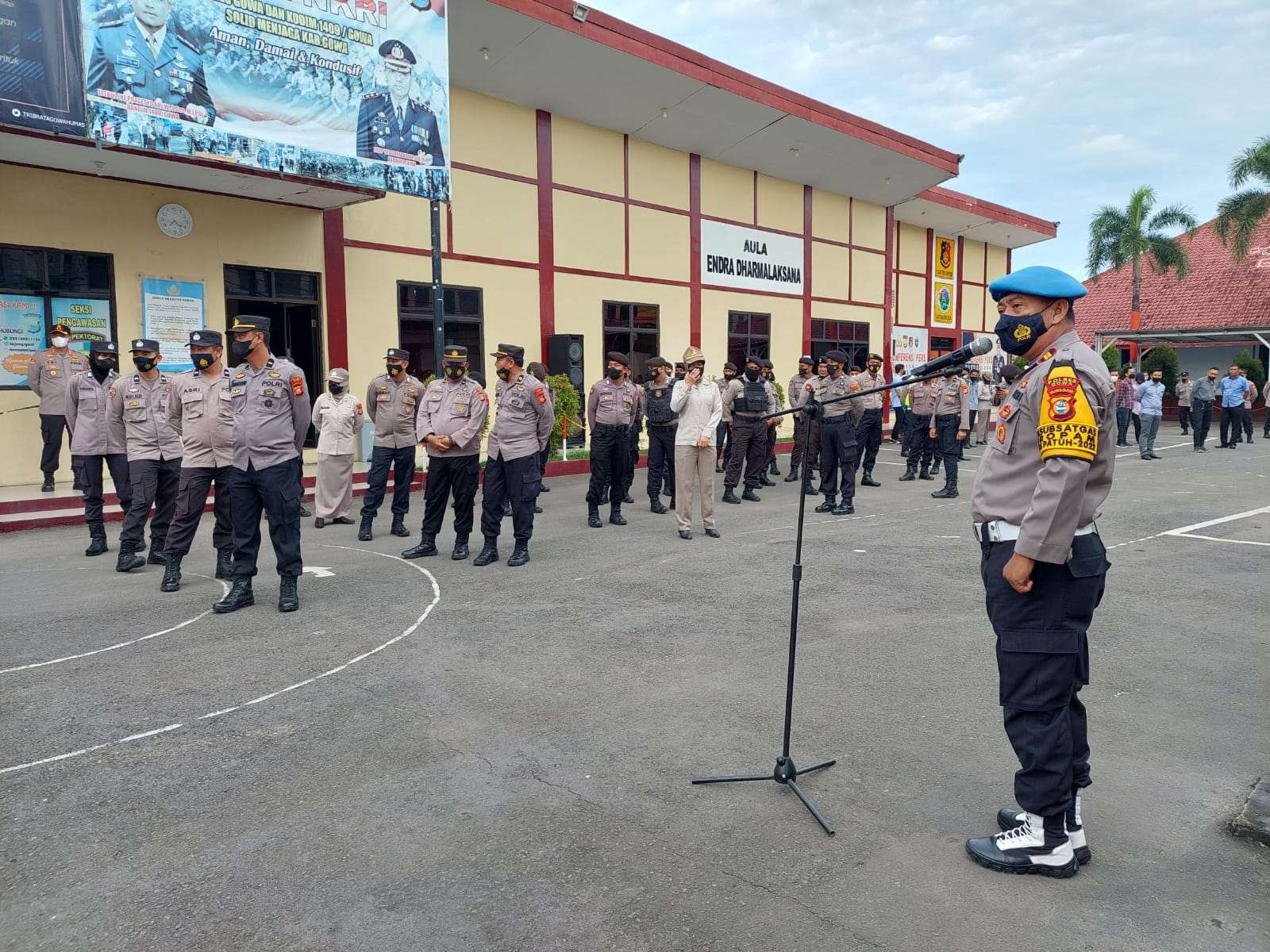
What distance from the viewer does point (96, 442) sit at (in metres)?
8.55

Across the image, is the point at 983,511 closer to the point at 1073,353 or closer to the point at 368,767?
the point at 1073,353

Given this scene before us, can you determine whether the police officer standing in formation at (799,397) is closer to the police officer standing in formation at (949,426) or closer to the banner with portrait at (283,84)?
the police officer standing in formation at (949,426)

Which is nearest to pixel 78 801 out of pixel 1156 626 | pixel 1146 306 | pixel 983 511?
pixel 983 511

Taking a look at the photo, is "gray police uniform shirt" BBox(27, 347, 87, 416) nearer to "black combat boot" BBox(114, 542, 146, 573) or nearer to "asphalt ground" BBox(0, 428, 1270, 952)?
"black combat boot" BBox(114, 542, 146, 573)

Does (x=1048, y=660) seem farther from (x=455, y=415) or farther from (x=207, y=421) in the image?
(x=455, y=415)

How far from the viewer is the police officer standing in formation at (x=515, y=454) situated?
8188 mm

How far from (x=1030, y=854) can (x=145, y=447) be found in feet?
25.4

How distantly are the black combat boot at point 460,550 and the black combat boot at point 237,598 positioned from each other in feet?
6.57

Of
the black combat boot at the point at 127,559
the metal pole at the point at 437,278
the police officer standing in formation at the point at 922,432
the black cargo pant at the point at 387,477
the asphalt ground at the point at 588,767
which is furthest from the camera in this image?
the police officer standing in formation at the point at 922,432

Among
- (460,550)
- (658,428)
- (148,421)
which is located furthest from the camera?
(658,428)

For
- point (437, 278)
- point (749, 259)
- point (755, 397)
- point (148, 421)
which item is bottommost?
point (148, 421)

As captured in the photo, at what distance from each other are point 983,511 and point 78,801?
366 cm

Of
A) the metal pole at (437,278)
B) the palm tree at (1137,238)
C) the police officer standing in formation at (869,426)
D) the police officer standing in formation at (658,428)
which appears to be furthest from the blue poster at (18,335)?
the palm tree at (1137,238)

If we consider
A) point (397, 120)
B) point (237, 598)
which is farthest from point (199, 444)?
point (397, 120)
